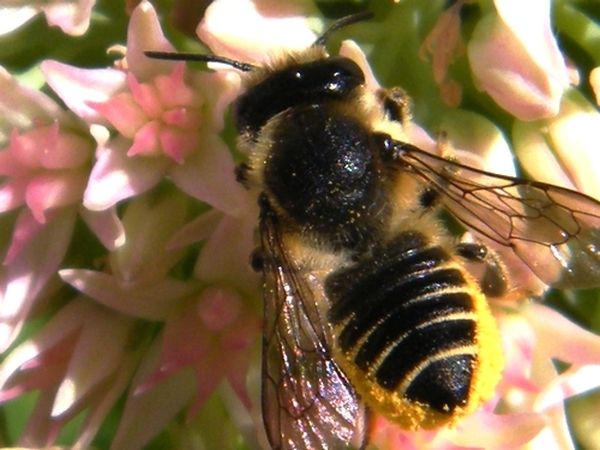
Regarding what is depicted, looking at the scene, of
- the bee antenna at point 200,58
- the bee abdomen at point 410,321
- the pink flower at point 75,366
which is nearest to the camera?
the bee abdomen at point 410,321

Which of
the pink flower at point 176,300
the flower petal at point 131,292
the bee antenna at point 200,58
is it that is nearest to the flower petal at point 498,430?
the pink flower at point 176,300

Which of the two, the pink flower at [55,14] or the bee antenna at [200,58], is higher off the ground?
the bee antenna at [200,58]

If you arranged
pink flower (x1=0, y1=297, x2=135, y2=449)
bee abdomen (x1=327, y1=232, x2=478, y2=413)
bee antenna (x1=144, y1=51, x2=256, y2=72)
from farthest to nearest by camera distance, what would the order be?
pink flower (x1=0, y1=297, x2=135, y2=449)
bee antenna (x1=144, y1=51, x2=256, y2=72)
bee abdomen (x1=327, y1=232, x2=478, y2=413)

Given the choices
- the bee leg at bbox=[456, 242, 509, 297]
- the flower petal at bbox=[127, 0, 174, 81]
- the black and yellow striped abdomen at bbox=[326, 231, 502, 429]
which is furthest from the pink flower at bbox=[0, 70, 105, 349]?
the bee leg at bbox=[456, 242, 509, 297]

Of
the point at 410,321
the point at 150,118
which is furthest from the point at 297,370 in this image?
the point at 150,118

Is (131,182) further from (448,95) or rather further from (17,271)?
(448,95)

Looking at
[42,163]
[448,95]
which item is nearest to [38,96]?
[42,163]

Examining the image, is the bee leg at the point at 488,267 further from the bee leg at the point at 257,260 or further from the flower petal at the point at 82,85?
the flower petal at the point at 82,85

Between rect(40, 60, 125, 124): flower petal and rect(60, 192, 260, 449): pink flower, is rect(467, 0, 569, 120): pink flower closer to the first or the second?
rect(60, 192, 260, 449): pink flower

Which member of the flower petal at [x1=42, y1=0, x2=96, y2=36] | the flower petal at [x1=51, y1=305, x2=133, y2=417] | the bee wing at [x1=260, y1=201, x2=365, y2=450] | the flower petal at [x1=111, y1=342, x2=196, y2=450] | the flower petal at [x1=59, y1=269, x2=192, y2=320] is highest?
the flower petal at [x1=42, y1=0, x2=96, y2=36]
